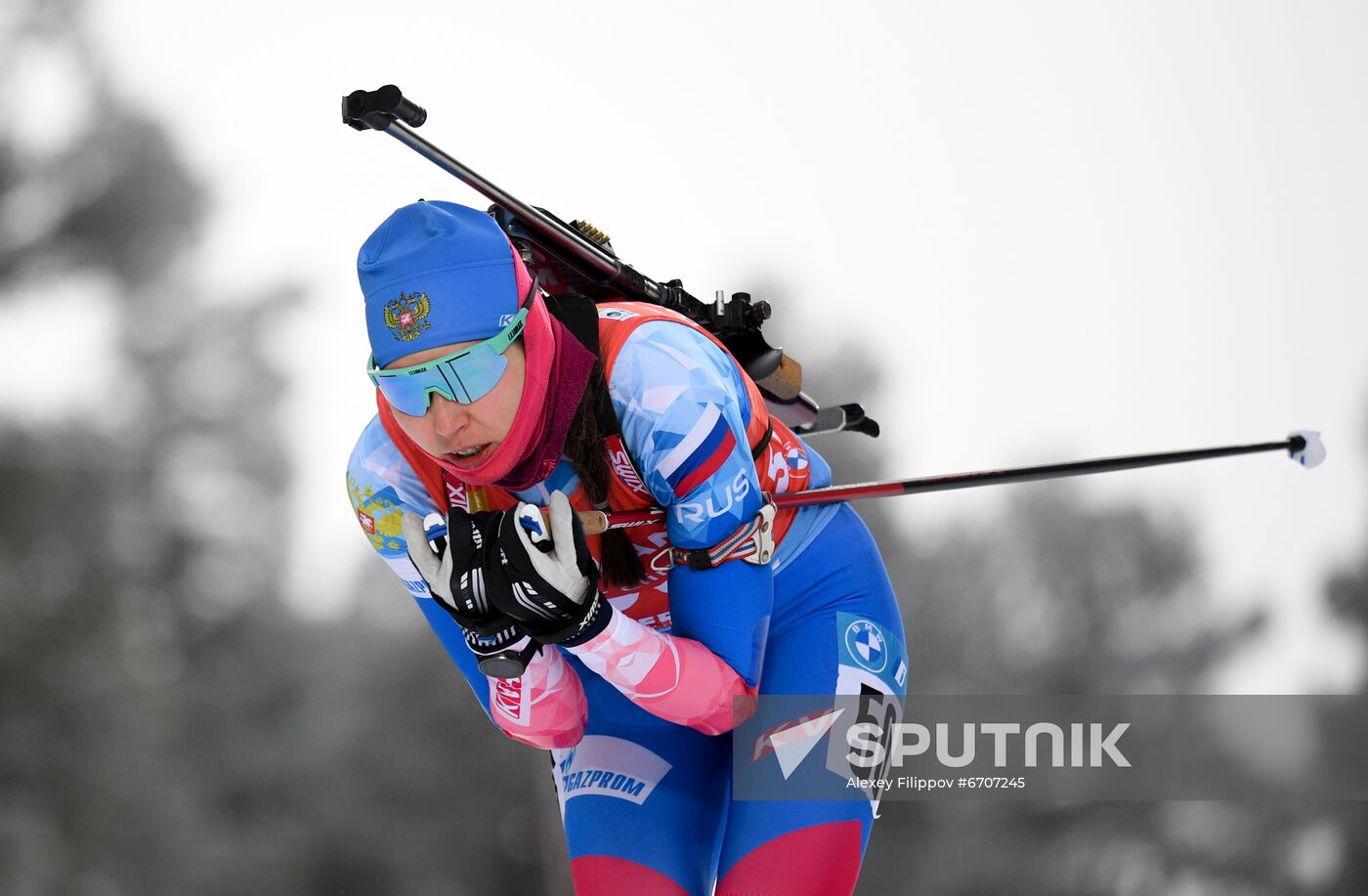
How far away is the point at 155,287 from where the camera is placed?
10.3m

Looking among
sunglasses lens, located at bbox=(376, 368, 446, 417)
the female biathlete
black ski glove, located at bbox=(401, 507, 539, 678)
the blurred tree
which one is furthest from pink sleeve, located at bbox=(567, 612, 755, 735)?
the blurred tree

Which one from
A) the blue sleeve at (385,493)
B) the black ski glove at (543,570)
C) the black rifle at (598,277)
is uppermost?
the black rifle at (598,277)

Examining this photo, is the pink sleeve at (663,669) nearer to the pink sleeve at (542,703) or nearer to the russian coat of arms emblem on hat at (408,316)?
the pink sleeve at (542,703)

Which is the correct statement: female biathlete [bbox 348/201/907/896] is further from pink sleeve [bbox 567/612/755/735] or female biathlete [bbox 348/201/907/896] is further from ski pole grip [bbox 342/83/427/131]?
ski pole grip [bbox 342/83/427/131]

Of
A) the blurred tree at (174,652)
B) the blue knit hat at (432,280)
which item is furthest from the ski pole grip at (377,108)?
the blurred tree at (174,652)

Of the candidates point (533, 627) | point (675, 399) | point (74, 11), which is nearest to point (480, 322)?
point (675, 399)

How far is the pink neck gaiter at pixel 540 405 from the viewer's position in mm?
1740

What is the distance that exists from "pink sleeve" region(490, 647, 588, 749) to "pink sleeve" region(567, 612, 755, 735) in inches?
5.8

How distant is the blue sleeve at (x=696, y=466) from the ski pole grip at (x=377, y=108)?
1.34 feet

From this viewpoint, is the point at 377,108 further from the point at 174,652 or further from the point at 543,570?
the point at 174,652

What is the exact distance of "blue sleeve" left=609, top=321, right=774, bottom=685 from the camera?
1755 millimetres

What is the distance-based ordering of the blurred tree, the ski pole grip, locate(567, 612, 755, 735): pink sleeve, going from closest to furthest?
locate(567, 612, 755, 735): pink sleeve → the ski pole grip → the blurred tree

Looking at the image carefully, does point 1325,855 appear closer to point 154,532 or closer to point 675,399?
point 154,532

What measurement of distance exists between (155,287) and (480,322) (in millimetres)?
9238
